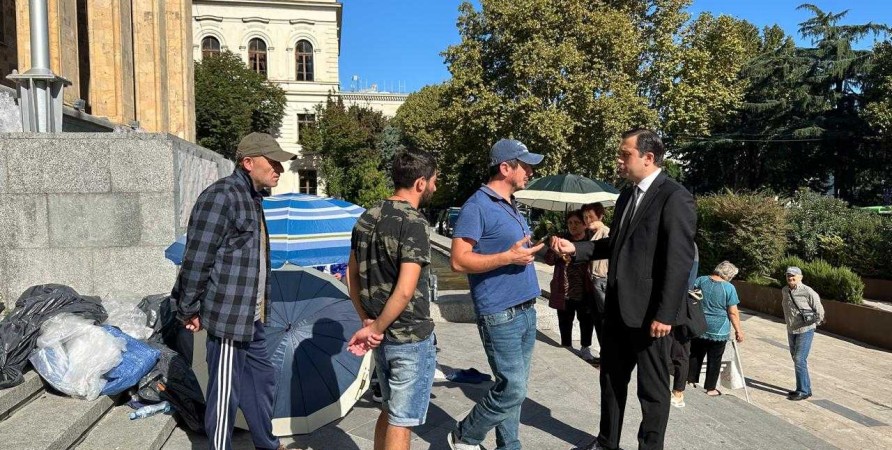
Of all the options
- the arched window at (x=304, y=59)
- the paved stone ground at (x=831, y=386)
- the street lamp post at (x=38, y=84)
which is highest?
the arched window at (x=304, y=59)

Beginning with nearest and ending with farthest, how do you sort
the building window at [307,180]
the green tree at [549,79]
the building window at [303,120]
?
the green tree at [549,79], the building window at [303,120], the building window at [307,180]

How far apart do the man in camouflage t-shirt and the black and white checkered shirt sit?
591mm

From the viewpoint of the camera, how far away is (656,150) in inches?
131

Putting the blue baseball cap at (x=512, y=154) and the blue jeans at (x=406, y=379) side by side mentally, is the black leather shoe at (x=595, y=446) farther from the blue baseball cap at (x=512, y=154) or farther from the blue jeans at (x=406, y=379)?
the blue baseball cap at (x=512, y=154)

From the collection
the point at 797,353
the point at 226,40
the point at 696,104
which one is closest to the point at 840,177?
the point at 696,104

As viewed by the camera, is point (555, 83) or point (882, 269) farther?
point (555, 83)

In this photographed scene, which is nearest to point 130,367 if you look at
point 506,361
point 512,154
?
point 506,361

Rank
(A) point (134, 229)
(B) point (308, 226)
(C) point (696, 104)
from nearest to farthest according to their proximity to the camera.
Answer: (B) point (308, 226) → (A) point (134, 229) → (C) point (696, 104)

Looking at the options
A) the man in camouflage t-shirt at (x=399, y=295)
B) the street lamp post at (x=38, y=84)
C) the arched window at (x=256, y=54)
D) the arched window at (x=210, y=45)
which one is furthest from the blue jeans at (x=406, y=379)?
the arched window at (x=210, y=45)

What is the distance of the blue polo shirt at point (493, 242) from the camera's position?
3111 millimetres

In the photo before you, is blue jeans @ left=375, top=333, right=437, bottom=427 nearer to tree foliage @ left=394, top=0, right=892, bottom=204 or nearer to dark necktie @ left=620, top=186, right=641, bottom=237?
dark necktie @ left=620, top=186, right=641, bottom=237

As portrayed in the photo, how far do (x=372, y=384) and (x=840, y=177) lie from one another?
38702mm

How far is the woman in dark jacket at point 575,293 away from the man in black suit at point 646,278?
246cm

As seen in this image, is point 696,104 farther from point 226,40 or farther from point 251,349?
point 226,40
